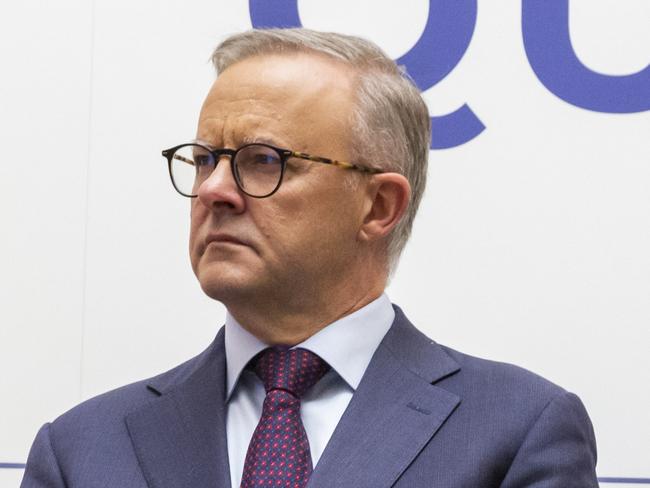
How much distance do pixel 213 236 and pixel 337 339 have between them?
230 mm

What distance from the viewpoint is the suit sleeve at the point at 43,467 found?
166 cm

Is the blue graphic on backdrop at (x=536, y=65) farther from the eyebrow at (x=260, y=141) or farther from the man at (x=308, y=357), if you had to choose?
the eyebrow at (x=260, y=141)

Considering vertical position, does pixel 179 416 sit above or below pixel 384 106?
below

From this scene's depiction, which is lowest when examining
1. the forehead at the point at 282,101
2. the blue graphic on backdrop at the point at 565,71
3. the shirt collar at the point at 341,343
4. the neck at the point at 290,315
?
the shirt collar at the point at 341,343

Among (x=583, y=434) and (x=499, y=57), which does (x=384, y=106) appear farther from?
(x=583, y=434)

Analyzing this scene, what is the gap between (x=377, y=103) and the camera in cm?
176

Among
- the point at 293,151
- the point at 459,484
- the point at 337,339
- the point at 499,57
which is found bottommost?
the point at 459,484

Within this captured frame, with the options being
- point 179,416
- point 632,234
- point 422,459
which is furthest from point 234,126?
point 632,234

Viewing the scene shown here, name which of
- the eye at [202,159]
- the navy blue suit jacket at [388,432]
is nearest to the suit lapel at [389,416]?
the navy blue suit jacket at [388,432]

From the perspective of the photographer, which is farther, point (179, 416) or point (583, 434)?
point (179, 416)

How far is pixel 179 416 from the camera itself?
1.68m

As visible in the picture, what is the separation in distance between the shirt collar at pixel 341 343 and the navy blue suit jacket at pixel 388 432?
0.02 meters

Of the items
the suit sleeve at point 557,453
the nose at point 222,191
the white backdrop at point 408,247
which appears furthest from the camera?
the white backdrop at point 408,247

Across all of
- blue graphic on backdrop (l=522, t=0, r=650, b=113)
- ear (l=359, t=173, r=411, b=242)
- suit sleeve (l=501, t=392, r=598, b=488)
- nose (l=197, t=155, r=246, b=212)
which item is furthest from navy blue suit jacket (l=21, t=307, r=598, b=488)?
blue graphic on backdrop (l=522, t=0, r=650, b=113)
